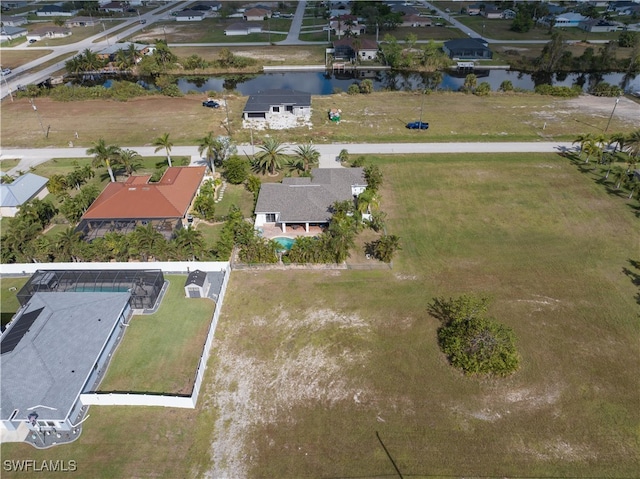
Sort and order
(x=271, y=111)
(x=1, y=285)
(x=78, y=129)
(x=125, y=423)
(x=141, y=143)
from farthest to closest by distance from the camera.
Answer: (x=271, y=111)
(x=78, y=129)
(x=141, y=143)
(x=1, y=285)
(x=125, y=423)

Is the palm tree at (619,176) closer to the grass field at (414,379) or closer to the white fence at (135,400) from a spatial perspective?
the grass field at (414,379)

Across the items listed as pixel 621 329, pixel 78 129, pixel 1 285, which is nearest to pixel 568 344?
pixel 621 329

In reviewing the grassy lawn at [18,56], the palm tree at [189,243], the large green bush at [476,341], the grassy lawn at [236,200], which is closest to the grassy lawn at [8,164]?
the grassy lawn at [236,200]

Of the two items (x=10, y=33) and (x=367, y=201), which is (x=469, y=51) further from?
(x=10, y=33)

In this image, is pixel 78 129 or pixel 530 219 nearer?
pixel 530 219

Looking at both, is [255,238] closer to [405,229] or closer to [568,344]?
[405,229]
